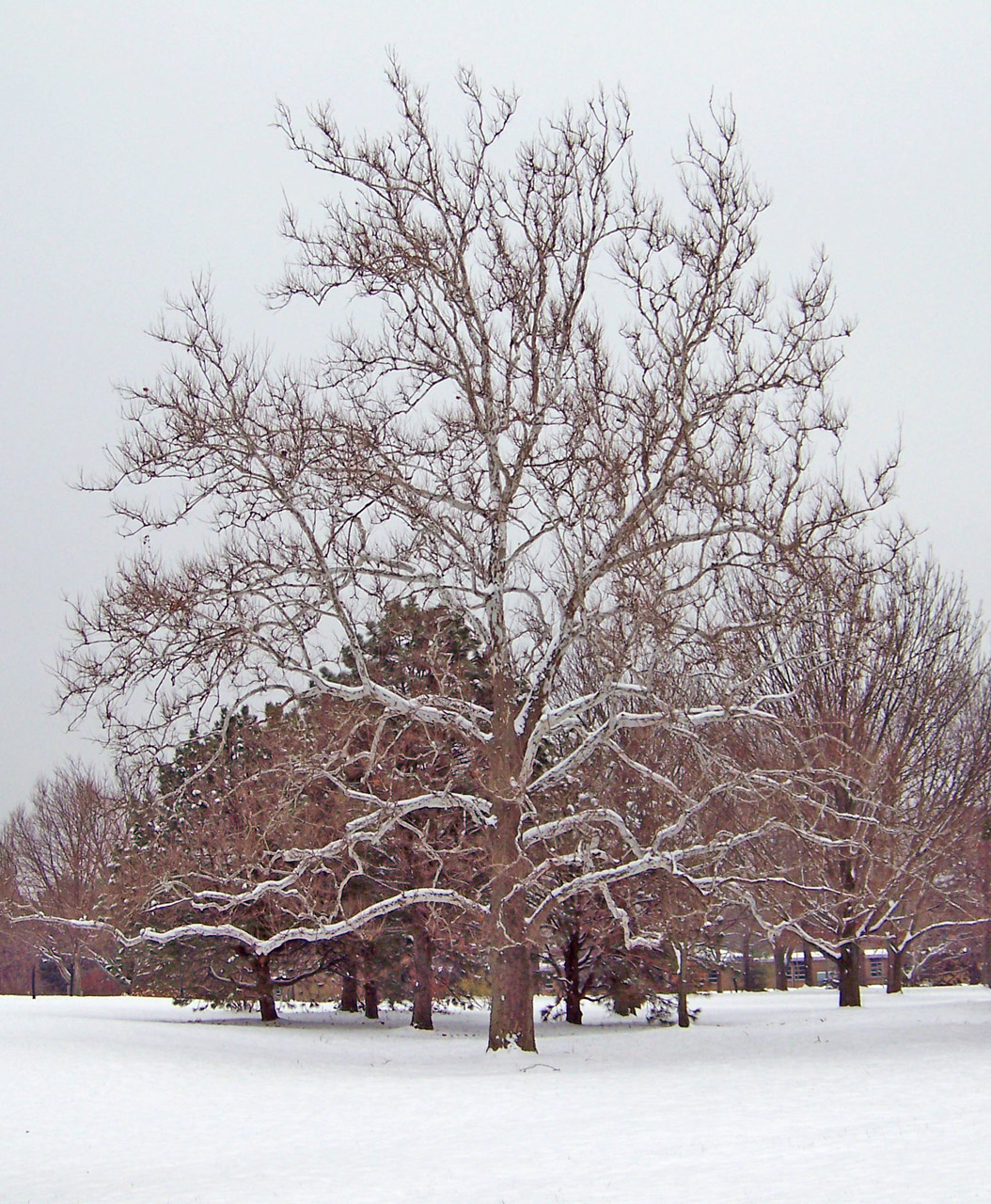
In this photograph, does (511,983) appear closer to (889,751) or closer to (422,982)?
(422,982)

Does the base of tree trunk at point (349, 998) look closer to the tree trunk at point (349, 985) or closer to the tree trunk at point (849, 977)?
the tree trunk at point (349, 985)

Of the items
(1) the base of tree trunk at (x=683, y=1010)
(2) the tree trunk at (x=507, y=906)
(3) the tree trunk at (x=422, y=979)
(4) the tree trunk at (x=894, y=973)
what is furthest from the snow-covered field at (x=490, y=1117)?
(4) the tree trunk at (x=894, y=973)

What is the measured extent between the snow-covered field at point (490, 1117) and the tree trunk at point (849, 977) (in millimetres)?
7697

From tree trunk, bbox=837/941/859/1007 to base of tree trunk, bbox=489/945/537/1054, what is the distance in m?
13.7

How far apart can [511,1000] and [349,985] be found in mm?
11376

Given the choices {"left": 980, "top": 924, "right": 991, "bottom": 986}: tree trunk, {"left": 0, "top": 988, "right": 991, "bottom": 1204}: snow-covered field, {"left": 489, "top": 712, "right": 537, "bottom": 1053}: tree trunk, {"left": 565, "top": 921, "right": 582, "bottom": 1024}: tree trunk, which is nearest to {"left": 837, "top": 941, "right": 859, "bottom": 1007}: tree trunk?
{"left": 565, "top": 921, "right": 582, "bottom": 1024}: tree trunk

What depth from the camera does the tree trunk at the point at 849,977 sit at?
28547 millimetres

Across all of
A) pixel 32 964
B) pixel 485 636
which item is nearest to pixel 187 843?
pixel 485 636

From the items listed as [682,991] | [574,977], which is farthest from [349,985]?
[682,991]

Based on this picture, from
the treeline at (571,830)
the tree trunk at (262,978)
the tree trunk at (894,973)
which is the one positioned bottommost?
the tree trunk at (894,973)

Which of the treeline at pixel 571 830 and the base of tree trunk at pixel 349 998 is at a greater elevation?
the treeline at pixel 571 830

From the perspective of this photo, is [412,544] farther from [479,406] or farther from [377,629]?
[377,629]

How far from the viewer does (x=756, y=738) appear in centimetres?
2530

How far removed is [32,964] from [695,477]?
4885 centimetres
